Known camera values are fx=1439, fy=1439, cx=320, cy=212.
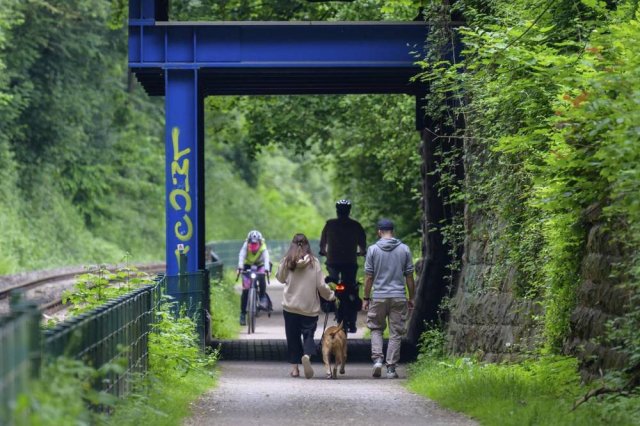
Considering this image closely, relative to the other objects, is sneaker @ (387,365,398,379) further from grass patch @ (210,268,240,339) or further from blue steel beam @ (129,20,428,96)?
grass patch @ (210,268,240,339)

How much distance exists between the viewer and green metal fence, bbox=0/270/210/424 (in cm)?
691

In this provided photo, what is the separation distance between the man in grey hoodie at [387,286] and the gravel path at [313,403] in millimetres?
412

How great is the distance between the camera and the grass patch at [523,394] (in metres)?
10.2

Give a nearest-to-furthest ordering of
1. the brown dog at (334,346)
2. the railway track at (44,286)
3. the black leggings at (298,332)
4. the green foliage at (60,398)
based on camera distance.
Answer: the green foliage at (60,398) → the brown dog at (334,346) → the black leggings at (298,332) → the railway track at (44,286)

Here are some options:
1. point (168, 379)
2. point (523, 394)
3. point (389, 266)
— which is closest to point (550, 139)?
point (523, 394)

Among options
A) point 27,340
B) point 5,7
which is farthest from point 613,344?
point 5,7

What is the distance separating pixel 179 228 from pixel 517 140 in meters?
7.60

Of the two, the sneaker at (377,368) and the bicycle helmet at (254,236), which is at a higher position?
the bicycle helmet at (254,236)

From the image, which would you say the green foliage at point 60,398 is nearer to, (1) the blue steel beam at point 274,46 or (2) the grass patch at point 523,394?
(2) the grass patch at point 523,394

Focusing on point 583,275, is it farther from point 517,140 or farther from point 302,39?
point 302,39

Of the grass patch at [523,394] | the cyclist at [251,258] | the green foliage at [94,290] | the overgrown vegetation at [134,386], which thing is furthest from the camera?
the cyclist at [251,258]

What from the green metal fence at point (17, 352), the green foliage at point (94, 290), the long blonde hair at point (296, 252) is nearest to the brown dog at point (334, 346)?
the long blonde hair at point (296, 252)

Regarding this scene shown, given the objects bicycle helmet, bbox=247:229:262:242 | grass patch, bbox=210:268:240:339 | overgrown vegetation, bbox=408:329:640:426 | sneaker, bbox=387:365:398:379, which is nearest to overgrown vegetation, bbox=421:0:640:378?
overgrown vegetation, bbox=408:329:640:426

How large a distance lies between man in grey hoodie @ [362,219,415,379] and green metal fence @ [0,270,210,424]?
9.15 feet
